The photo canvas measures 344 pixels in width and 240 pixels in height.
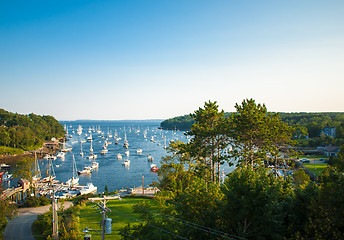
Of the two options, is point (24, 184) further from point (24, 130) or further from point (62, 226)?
point (24, 130)

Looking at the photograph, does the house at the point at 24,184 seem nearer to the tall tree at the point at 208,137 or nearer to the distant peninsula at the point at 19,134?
the tall tree at the point at 208,137

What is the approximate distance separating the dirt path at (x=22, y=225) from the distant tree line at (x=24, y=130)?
78.3 metres

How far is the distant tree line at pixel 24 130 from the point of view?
99875mm

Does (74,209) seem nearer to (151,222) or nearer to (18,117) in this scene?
(151,222)

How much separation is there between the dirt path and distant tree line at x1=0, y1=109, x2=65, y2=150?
257 ft

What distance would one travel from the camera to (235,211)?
14.0m

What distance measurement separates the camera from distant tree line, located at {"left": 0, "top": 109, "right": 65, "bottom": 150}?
328ft

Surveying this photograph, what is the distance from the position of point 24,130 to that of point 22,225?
97510 mm

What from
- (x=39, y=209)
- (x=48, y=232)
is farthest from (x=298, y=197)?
(x=39, y=209)

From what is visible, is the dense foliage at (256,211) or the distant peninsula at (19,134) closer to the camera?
the dense foliage at (256,211)

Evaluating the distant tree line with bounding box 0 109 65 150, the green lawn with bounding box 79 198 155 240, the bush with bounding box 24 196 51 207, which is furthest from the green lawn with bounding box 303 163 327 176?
the distant tree line with bounding box 0 109 65 150

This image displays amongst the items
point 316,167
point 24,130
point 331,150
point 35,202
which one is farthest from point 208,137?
point 24,130

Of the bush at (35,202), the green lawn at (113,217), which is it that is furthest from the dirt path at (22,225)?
the green lawn at (113,217)

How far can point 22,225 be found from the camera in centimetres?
2700
